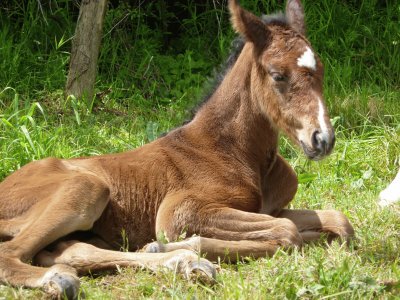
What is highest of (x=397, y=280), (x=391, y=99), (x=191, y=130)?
(x=191, y=130)

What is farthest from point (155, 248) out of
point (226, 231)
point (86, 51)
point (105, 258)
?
point (86, 51)

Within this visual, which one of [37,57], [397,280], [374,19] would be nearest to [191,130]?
[397,280]

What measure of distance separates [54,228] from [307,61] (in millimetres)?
2004

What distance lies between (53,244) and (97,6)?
394 centimetres

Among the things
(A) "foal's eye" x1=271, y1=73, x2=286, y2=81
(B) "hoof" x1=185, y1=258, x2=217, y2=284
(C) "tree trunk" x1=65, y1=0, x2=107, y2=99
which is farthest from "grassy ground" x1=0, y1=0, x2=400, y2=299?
(A) "foal's eye" x1=271, y1=73, x2=286, y2=81

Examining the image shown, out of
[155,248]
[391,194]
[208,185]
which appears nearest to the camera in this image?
[155,248]

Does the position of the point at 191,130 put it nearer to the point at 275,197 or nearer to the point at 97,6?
the point at 275,197

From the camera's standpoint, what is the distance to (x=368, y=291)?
4.79 meters

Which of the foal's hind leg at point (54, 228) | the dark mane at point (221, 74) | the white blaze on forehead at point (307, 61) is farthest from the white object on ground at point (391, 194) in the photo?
the foal's hind leg at point (54, 228)

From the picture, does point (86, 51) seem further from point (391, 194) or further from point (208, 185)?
point (391, 194)

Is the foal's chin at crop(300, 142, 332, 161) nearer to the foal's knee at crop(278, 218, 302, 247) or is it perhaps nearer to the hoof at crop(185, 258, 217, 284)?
the foal's knee at crop(278, 218, 302, 247)

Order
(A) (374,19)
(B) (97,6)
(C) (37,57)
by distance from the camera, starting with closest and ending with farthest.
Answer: (B) (97,6) → (C) (37,57) → (A) (374,19)

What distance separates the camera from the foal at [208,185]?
223 inches

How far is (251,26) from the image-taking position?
20.3 feet
